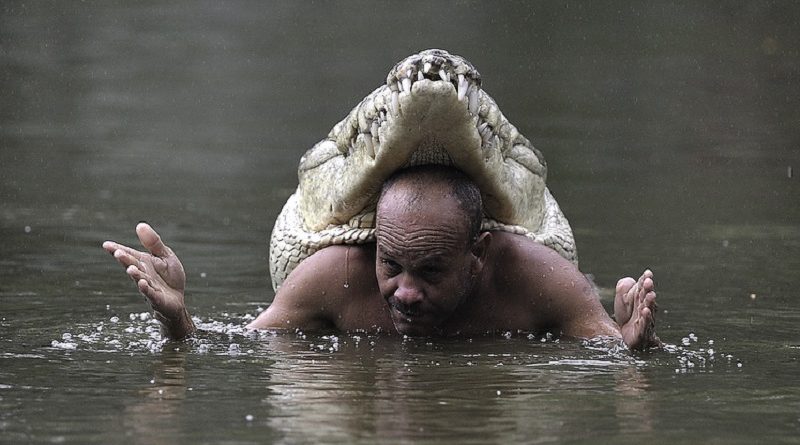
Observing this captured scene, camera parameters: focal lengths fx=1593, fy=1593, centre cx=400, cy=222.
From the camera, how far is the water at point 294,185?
195 inches

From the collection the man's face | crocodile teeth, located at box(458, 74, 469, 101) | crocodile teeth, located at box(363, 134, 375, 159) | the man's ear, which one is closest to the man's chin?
the man's face

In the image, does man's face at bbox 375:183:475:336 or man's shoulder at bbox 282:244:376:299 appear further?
man's shoulder at bbox 282:244:376:299

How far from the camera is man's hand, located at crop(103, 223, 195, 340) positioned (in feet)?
19.8

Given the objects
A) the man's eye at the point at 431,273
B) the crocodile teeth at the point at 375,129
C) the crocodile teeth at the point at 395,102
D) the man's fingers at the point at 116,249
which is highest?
the crocodile teeth at the point at 395,102

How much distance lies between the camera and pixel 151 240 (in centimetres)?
630

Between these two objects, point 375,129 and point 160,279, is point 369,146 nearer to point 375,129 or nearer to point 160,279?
point 375,129

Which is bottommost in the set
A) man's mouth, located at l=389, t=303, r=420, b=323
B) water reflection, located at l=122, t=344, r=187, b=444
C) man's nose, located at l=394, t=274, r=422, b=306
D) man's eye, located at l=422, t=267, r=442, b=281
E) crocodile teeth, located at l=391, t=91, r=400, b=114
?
water reflection, located at l=122, t=344, r=187, b=444

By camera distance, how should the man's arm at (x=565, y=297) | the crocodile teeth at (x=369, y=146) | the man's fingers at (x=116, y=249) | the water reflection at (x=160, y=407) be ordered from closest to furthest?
the water reflection at (x=160, y=407) → the man's fingers at (x=116, y=249) → the crocodile teeth at (x=369, y=146) → the man's arm at (x=565, y=297)

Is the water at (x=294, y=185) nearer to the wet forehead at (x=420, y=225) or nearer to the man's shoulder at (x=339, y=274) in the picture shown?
the man's shoulder at (x=339, y=274)

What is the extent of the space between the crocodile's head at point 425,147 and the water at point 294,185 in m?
0.62

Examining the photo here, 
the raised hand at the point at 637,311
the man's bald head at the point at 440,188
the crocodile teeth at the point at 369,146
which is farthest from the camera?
the crocodile teeth at the point at 369,146

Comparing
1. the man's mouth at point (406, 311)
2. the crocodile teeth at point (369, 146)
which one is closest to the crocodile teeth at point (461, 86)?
the crocodile teeth at point (369, 146)

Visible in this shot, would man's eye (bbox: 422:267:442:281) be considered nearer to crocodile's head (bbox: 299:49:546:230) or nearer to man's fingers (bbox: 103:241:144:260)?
crocodile's head (bbox: 299:49:546:230)

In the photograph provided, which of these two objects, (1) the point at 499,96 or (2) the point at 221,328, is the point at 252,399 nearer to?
(2) the point at 221,328
